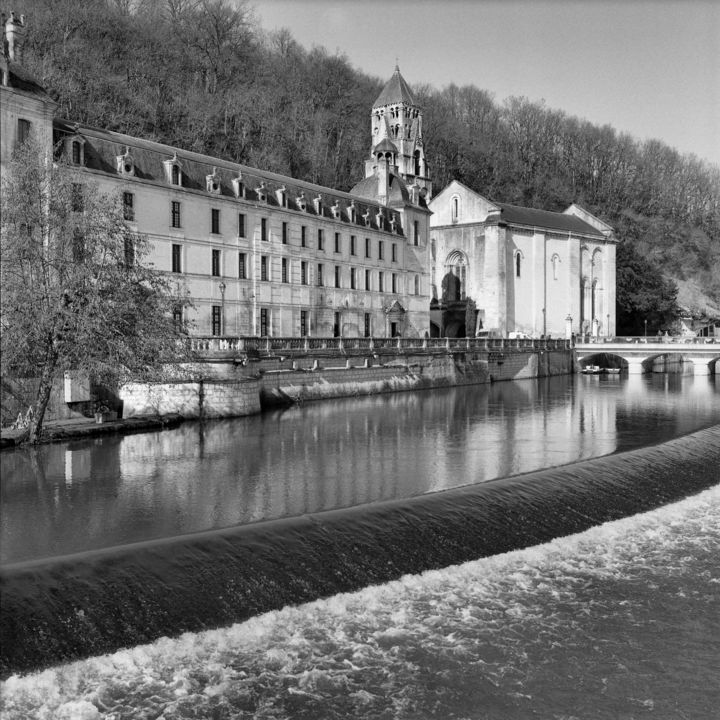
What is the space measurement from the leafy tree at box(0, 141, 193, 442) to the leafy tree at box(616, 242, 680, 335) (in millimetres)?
71730

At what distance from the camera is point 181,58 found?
75.4 meters

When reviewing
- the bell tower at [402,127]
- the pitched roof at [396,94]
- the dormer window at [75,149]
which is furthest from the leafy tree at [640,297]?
the dormer window at [75,149]

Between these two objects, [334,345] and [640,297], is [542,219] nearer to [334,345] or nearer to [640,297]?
[640,297]

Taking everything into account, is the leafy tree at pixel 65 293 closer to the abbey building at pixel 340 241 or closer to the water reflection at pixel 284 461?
the water reflection at pixel 284 461

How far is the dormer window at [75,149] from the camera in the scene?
35875 mm

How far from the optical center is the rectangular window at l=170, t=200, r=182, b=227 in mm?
41375

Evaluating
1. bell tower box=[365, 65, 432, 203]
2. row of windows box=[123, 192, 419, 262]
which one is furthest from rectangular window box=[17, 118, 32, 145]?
bell tower box=[365, 65, 432, 203]

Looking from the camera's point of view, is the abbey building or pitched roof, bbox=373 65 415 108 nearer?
the abbey building

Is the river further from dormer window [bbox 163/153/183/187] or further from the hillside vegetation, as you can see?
the hillside vegetation

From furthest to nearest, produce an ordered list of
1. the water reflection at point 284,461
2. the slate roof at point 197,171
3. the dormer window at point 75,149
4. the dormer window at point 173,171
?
1. the dormer window at point 173,171
2. the slate roof at point 197,171
3. the dormer window at point 75,149
4. the water reflection at point 284,461

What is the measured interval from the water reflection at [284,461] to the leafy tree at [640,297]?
165 ft

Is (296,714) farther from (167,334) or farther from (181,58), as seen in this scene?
(181,58)

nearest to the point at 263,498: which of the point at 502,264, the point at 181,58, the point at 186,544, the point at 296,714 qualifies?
the point at 186,544

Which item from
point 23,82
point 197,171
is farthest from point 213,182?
point 23,82
